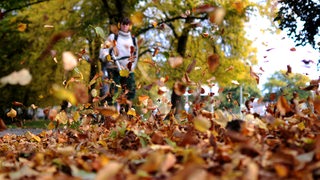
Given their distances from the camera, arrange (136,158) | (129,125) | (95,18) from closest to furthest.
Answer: (136,158) → (129,125) → (95,18)

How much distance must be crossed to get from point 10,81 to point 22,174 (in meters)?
0.32

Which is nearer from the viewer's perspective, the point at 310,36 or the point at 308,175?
the point at 308,175

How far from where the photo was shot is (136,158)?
5.14 feet

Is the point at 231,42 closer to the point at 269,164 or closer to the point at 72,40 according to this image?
the point at 72,40

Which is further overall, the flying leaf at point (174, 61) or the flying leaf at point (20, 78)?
the flying leaf at point (174, 61)

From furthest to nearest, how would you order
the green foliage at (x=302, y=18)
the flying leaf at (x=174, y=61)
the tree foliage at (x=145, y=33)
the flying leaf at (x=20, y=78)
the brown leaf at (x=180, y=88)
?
the tree foliage at (x=145, y=33)
the green foliage at (x=302, y=18)
the brown leaf at (x=180, y=88)
the flying leaf at (x=174, y=61)
the flying leaf at (x=20, y=78)

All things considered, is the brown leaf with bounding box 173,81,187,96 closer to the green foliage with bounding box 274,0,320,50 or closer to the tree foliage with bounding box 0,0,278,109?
the green foliage with bounding box 274,0,320,50

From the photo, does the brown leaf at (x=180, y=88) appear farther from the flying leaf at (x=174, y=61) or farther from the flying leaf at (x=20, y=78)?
the flying leaf at (x=20, y=78)

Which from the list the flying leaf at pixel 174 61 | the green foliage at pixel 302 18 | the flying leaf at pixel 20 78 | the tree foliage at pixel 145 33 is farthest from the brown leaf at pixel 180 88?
the tree foliage at pixel 145 33

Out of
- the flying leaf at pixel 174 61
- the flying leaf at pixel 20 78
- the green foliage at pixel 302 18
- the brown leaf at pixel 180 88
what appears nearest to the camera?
the flying leaf at pixel 20 78

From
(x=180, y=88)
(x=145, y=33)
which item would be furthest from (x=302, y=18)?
(x=145, y=33)

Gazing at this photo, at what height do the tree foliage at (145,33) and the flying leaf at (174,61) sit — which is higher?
the tree foliage at (145,33)

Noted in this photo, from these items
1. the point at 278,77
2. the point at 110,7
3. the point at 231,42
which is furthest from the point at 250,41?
the point at 278,77

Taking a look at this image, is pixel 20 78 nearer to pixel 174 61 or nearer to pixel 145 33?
pixel 174 61
